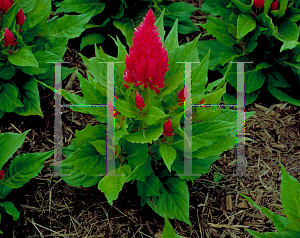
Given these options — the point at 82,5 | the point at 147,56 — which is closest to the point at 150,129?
the point at 147,56

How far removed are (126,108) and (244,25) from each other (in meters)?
1.89

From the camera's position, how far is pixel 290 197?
6.48ft

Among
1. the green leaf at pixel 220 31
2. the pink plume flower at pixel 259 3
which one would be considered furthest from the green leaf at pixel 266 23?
the green leaf at pixel 220 31

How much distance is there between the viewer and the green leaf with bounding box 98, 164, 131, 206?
210cm

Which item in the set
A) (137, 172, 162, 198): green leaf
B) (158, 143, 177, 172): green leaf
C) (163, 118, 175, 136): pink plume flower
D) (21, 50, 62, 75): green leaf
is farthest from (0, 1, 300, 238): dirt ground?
(163, 118, 175, 136): pink plume flower

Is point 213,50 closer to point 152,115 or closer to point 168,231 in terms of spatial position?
point 152,115

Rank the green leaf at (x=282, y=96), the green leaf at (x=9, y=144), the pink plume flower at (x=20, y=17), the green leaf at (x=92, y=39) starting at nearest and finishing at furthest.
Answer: the green leaf at (x=9, y=144), the pink plume flower at (x=20, y=17), the green leaf at (x=282, y=96), the green leaf at (x=92, y=39)

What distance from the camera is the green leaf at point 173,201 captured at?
2.38 meters

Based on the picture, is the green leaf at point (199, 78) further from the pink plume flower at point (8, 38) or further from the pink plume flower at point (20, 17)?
the pink plume flower at point (20, 17)

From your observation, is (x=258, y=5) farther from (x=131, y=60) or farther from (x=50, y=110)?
(x=50, y=110)

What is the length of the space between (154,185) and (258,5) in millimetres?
2246

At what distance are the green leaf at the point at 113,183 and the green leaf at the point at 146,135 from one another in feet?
0.97

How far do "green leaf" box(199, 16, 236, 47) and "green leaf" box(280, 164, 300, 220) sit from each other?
2.02 metres

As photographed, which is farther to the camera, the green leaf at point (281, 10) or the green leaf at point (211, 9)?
the green leaf at point (211, 9)
